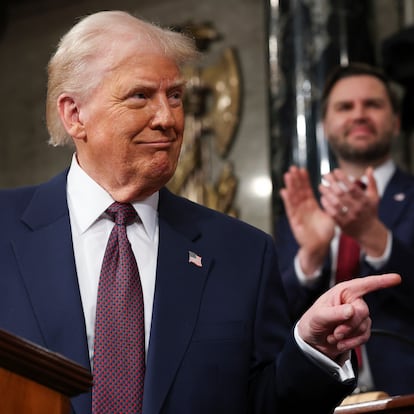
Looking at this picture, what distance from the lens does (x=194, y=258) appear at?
285 cm

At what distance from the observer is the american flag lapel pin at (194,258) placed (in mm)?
2832

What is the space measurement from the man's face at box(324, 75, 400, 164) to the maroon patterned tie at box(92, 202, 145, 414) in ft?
7.92

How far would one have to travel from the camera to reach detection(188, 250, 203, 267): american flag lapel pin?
283 centimetres

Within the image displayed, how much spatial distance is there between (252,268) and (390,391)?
165cm

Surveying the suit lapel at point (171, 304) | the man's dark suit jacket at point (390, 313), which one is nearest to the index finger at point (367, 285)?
the suit lapel at point (171, 304)

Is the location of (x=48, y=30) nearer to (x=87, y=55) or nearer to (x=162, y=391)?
(x=87, y=55)

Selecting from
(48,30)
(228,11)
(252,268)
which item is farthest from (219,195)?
(252,268)

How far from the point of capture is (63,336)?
2.56 metres

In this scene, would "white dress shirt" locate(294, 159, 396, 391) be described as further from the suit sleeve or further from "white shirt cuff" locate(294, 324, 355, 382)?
"white shirt cuff" locate(294, 324, 355, 382)

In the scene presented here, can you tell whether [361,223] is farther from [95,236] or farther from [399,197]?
[95,236]

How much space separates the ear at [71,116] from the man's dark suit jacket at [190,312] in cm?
12

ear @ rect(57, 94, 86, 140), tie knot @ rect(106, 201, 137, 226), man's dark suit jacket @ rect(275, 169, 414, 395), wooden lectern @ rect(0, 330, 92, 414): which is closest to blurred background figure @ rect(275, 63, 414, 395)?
man's dark suit jacket @ rect(275, 169, 414, 395)

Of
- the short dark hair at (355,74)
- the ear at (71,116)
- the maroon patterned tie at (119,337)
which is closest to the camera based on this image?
the maroon patterned tie at (119,337)

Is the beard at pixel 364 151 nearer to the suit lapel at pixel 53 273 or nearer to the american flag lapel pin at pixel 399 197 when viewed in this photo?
the american flag lapel pin at pixel 399 197
